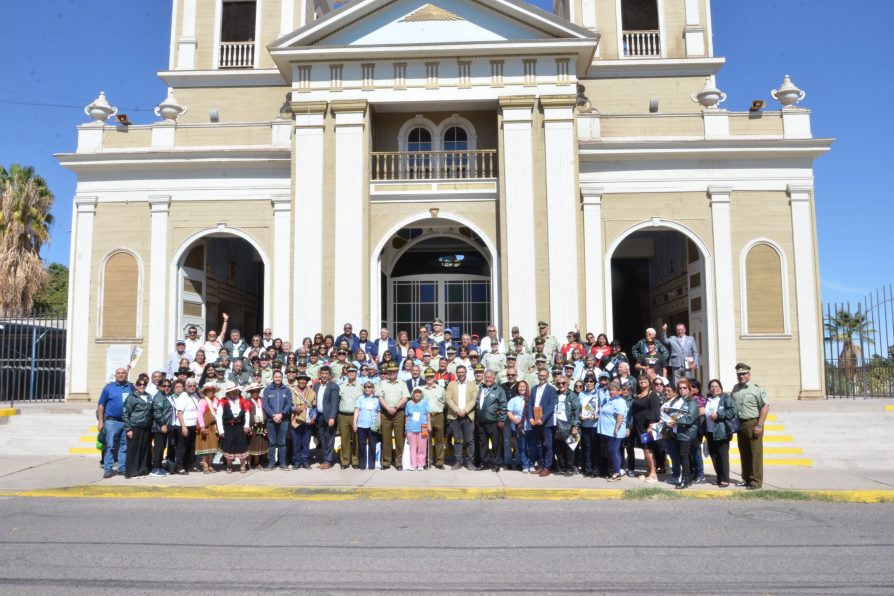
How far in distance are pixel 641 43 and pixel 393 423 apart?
56.7 feet

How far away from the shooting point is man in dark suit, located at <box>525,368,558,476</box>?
11.4 meters

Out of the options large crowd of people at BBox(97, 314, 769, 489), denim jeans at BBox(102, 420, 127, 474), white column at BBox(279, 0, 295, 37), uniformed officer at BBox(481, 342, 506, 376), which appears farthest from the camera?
white column at BBox(279, 0, 295, 37)

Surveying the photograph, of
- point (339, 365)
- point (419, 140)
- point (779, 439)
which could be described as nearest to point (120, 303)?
point (339, 365)

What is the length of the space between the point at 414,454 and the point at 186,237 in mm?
10848

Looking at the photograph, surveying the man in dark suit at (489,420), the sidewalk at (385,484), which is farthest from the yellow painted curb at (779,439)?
the man in dark suit at (489,420)

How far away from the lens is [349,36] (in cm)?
1867

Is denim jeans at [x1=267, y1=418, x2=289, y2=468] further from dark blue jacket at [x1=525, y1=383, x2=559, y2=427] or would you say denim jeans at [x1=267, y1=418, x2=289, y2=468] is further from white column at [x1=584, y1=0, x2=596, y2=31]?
white column at [x1=584, y1=0, x2=596, y2=31]

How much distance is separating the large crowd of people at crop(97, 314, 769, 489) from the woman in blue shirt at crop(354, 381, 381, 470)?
23mm

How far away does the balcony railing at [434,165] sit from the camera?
19016 millimetres

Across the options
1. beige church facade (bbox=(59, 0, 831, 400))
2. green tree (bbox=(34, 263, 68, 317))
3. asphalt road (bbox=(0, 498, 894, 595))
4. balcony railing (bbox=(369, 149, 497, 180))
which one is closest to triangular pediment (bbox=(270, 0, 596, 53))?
beige church facade (bbox=(59, 0, 831, 400))

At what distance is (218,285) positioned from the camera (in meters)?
22.0

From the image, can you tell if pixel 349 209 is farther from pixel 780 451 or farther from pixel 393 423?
pixel 780 451

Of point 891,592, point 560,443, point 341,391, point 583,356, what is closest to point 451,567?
point 891,592

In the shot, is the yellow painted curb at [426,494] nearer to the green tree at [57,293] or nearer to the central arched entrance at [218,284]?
the central arched entrance at [218,284]
